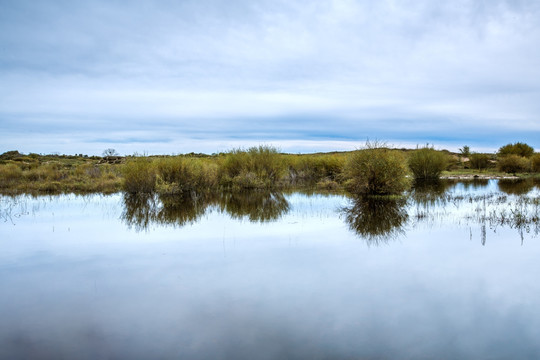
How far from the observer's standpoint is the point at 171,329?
4.68 meters

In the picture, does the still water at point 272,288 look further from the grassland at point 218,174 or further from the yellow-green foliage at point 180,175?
the yellow-green foliage at point 180,175

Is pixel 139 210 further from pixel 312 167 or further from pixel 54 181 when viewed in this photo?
pixel 312 167

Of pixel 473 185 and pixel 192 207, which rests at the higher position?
pixel 473 185

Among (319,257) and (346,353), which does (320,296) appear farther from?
(319,257)

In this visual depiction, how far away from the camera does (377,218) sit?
11781 mm

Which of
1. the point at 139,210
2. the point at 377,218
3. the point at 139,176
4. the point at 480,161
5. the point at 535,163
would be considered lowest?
the point at 377,218

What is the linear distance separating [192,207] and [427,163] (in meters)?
23.1

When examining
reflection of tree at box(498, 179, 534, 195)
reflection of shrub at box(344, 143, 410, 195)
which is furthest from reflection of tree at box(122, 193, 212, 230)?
reflection of tree at box(498, 179, 534, 195)

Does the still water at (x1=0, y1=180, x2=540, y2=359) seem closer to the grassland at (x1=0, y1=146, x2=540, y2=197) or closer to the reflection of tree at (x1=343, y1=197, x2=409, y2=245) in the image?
the reflection of tree at (x1=343, y1=197, x2=409, y2=245)

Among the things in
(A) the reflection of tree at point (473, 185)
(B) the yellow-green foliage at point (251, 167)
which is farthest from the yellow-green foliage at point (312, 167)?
(A) the reflection of tree at point (473, 185)

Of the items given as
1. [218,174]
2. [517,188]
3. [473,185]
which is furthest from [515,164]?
[218,174]

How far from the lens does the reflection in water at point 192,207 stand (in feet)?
39.5

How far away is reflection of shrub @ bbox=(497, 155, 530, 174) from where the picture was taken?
37719 mm

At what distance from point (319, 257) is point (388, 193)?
11503 mm
